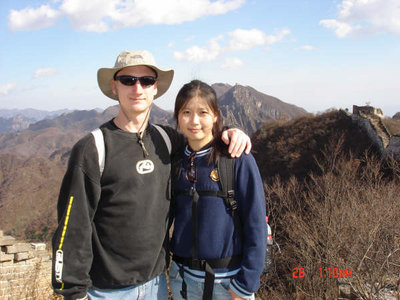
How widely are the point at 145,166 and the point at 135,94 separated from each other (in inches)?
22.4

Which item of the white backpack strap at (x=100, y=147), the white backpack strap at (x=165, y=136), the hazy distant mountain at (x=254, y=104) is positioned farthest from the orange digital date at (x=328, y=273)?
the hazy distant mountain at (x=254, y=104)

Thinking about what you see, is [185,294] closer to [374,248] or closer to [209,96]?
[209,96]

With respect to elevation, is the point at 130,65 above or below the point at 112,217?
above

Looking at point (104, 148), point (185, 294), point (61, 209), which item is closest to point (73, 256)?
point (61, 209)

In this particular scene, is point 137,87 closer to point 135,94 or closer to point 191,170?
point 135,94

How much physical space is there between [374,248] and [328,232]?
1958 millimetres

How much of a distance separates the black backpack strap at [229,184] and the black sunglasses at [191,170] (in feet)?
0.70

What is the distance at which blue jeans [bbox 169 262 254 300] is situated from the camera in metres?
2.35

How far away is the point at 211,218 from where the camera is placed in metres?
2.34

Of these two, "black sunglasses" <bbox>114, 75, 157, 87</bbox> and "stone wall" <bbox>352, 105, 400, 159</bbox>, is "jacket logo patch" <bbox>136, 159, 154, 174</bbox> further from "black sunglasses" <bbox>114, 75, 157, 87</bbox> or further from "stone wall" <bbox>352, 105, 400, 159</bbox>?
"stone wall" <bbox>352, 105, 400, 159</bbox>

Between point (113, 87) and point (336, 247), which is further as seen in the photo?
point (336, 247)

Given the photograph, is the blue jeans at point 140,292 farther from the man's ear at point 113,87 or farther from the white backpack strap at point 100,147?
the man's ear at point 113,87

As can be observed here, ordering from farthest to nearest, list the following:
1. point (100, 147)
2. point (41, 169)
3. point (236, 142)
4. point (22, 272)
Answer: point (41, 169) < point (22, 272) < point (236, 142) < point (100, 147)

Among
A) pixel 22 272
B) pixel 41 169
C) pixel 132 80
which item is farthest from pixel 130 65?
pixel 41 169
